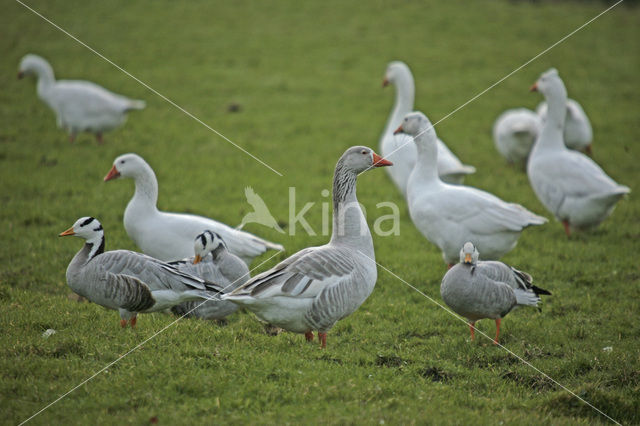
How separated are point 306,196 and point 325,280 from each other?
20.8 ft

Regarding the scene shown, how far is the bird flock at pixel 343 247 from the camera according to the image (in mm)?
6750

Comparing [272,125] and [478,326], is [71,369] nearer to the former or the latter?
[478,326]

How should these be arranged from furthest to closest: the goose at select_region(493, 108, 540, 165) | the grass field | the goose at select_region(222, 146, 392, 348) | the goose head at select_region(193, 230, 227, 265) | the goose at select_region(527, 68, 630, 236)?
1. the goose at select_region(493, 108, 540, 165)
2. the goose at select_region(527, 68, 630, 236)
3. the goose head at select_region(193, 230, 227, 265)
4. the goose at select_region(222, 146, 392, 348)
5. the grass field

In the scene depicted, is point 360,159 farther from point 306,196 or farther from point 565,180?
point 306,196

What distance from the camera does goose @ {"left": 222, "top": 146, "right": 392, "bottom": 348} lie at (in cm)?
651

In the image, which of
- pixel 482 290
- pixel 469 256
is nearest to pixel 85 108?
pixel 469 256

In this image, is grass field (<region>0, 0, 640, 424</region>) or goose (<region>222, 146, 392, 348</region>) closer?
grass field (<region>0, 0, 640, 424</region>)

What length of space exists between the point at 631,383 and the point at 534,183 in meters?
5.49

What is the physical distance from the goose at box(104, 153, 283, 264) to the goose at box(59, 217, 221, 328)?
4.10 ft

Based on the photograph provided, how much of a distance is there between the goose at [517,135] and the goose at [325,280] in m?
8.31

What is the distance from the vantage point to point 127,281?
22.6 feet

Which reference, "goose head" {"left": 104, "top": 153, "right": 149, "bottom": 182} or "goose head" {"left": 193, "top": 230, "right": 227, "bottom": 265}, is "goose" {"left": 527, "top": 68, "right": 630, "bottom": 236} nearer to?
"goose head" {"left": 193, "top": 230, "right": 227, "bottom": 265}

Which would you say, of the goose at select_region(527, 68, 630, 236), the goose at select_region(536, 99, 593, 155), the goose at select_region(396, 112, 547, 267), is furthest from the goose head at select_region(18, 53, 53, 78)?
the goose at select_region(536, 99, 593, 155)

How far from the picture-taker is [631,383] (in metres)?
6.39
